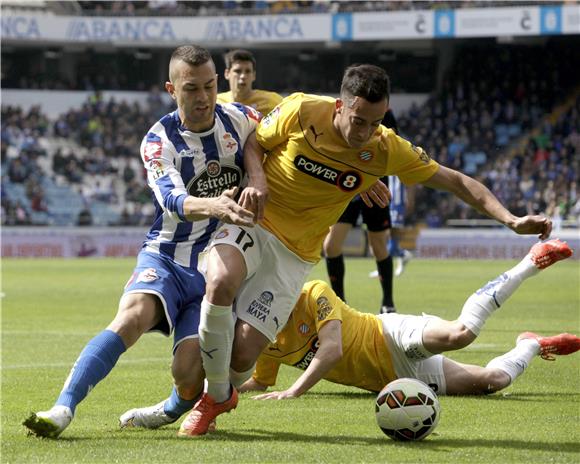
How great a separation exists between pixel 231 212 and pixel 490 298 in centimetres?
233

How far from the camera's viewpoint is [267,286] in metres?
6.26

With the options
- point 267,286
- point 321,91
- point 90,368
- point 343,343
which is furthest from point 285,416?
point 321,91

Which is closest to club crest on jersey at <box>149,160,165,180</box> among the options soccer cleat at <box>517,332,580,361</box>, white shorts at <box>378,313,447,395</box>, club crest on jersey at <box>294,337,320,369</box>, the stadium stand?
club crest on jersey at <box>294,337,320,369</box>

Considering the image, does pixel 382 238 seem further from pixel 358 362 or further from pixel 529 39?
pixel 529 39

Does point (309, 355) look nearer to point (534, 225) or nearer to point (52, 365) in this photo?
point (534, 225)

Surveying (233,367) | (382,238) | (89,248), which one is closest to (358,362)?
(233,367)

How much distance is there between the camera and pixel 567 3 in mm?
37281

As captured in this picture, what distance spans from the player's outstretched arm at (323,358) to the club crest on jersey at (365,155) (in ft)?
4.32

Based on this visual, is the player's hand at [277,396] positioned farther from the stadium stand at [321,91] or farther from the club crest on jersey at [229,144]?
the stadium stand at [321,91]

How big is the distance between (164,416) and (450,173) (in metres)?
2.11

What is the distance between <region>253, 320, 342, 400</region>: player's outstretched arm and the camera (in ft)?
22.3

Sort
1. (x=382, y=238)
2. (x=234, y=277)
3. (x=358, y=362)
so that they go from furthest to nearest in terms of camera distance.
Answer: (x=382, y=238) < (x=358, y=362) < (x=234, y=277)

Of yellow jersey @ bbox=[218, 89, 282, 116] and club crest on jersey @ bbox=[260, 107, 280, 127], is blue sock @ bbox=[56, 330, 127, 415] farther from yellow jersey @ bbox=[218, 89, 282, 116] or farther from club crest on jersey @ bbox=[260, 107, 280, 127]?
yellow jersey @ bbox=[218, 89, 282, 116]

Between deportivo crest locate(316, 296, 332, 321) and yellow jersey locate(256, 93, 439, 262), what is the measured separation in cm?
65
